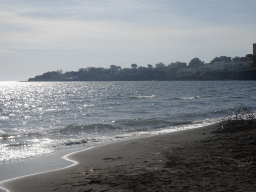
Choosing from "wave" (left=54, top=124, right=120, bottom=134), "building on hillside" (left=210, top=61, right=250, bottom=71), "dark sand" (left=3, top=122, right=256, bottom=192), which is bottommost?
"wave" (left=54, top=124, right=120, bottom=134)

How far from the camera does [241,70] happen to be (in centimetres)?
17612

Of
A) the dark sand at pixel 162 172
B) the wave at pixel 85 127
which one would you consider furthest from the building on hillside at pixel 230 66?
the dark sand at pixel 162 172

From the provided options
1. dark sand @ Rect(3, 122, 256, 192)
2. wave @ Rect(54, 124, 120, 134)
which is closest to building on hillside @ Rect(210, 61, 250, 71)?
wave @ Rect(54, 124, 120, 134)

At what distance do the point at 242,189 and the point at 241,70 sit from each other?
186 m

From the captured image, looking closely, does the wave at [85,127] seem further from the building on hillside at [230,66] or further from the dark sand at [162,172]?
the building on hillside at [230,66]

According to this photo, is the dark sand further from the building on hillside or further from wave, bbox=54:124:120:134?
the building on hillside

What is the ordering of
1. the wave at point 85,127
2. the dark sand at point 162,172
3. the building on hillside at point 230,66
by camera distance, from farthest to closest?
the building on hillside at point 230,66 → the wave at point 85,127 → the dark sand at point 162,172

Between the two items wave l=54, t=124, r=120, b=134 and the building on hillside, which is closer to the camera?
wave l=54, t=124, r=120, b=134

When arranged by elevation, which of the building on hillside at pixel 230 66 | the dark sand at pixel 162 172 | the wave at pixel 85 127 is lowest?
the wave at pixel 85 127

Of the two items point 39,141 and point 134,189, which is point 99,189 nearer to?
point 134,189

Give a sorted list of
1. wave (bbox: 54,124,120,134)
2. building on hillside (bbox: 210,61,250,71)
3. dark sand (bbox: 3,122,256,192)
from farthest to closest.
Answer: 1. building on hillside (bbox: 210,61,250,71)
2. wave (bbox: 54,124,120,134)
3. dark sand (bbox: 3,122,256,192)

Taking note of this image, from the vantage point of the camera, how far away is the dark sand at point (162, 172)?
4973mm

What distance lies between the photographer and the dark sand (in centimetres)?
497

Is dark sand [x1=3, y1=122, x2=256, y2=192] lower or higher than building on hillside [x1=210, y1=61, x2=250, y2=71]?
lower
